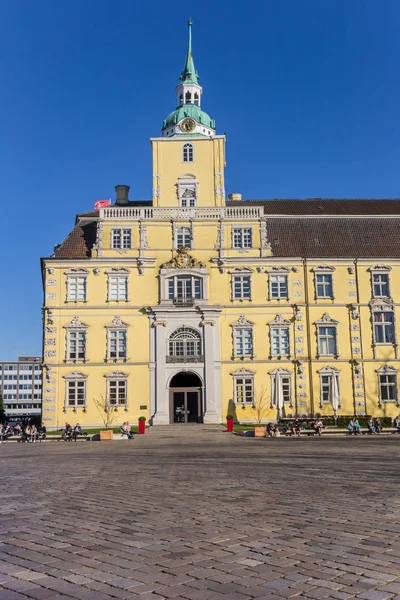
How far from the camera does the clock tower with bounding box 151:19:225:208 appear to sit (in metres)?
54.9

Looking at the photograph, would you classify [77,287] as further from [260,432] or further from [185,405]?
[260,432]

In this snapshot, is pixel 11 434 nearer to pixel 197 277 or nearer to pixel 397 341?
pixel 197 277

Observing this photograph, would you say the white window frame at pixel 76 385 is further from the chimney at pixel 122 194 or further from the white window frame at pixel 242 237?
the chimney at pixel 122 194

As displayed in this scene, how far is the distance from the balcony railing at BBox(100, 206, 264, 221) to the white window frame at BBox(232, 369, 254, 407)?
13462mm

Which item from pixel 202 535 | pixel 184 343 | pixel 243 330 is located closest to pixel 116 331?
pixel 184 343

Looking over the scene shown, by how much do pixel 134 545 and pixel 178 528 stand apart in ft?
4.19

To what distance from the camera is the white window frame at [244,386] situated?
5050cm

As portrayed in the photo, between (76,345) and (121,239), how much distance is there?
9.85 metres

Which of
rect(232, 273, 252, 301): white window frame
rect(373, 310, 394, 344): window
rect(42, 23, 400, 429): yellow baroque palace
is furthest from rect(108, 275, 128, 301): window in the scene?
rect(373, 310, 394, 344): window

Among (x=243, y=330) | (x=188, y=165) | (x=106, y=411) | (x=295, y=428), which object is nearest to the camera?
(x=295, y=428)

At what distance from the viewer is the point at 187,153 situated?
183ft

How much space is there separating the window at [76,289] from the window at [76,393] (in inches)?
275

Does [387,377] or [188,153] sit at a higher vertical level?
[188,153]

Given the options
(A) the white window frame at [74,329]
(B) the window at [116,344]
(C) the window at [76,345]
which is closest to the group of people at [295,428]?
(B) the window at [116,344]
